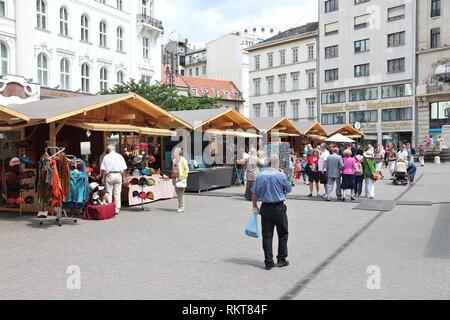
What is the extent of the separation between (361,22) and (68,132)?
46411 mm

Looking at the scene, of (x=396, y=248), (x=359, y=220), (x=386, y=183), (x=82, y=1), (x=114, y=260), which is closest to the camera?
(x=114, y=260)

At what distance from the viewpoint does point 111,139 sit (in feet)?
53.8

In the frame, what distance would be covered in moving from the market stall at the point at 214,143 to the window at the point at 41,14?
16.0m

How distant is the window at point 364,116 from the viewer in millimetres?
53531

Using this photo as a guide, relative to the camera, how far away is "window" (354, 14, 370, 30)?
53312mm

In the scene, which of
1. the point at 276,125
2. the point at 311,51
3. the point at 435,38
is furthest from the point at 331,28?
the point at 276,125

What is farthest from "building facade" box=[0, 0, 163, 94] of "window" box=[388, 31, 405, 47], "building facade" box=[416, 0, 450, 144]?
"building facade" box=[416, 0, 450, 144]

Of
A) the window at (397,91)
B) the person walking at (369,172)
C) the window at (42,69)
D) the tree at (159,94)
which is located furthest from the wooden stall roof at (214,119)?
the window at (397,91)

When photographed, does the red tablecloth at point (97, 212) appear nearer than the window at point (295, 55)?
Yes

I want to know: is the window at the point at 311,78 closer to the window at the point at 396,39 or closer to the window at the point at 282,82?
the window at the point at 282,82

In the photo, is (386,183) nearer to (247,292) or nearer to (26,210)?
(26,210)

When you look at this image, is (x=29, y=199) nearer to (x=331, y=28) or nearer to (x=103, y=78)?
(x=103, y=78)

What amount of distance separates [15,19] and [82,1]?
6093 mm

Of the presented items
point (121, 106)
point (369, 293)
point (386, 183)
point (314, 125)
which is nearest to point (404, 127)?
point (314, 125)
